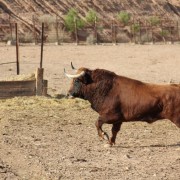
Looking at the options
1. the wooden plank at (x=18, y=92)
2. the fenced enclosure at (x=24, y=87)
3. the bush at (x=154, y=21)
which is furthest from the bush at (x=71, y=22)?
the wooden plank at (x=18, y=92)

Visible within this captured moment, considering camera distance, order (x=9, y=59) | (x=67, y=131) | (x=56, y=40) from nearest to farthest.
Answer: (x=67, y=131) < (x=9, y=59) < (x=56, y=40)

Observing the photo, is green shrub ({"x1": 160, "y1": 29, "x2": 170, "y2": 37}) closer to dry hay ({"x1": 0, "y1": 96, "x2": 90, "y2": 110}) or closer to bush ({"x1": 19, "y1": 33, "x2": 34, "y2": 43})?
bush ({"x1": 19, "y1": 33, "x2": 34, "y2": 43})

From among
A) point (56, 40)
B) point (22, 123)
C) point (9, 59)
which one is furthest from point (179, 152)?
point (56, 40)

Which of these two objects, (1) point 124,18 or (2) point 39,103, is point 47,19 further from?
(2) point 39,103

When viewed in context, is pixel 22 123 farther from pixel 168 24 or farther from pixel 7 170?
pixel 168 24

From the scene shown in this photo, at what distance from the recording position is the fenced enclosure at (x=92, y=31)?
49.1m

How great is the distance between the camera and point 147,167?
31.3 ft

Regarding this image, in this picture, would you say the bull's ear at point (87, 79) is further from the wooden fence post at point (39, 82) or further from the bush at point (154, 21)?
the bush at point (154, 21)

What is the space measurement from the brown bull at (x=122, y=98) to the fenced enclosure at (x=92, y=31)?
3206cm

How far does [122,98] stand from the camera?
11.5m

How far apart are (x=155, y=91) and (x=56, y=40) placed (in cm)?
3809

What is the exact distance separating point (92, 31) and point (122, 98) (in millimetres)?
45366

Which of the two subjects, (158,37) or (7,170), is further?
(158,37)

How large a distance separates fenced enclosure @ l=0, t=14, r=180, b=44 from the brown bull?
3206 centimetres
